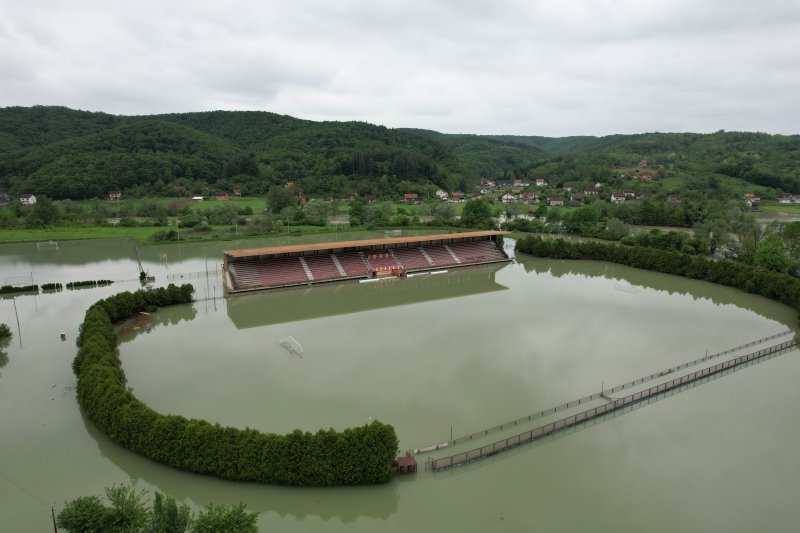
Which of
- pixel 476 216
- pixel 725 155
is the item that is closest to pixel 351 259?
pixel 476 216

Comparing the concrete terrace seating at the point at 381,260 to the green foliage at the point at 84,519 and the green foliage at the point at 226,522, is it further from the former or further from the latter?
A: the green foliage at the point at 84,519

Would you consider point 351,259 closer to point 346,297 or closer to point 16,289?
point 346,297

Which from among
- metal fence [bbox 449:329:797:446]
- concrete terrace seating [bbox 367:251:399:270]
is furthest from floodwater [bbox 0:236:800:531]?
concrete terrace seating [bbox 367:251:399:270]

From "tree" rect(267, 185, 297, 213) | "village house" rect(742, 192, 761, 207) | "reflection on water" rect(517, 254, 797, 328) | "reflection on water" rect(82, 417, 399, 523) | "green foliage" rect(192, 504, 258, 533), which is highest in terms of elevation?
"tree" rect(267, 185, 297, 213)

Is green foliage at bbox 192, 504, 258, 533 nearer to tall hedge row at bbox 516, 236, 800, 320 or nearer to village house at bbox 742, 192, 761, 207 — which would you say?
tall hedge row at bbox 516, 236, 800, 320

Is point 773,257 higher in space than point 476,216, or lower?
lower
